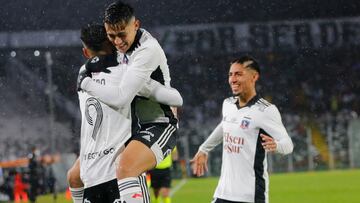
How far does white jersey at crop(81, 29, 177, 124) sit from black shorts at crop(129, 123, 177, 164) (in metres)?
0.03

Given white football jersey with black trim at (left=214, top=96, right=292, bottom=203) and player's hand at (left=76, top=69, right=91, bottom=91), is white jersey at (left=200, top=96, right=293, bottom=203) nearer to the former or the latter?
white football jersey with black trim at (left=214, top=96, right=292, bottom=203)

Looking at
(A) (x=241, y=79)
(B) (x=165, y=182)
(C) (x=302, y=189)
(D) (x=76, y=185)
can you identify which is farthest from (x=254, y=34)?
(D) (x=76, y=185)

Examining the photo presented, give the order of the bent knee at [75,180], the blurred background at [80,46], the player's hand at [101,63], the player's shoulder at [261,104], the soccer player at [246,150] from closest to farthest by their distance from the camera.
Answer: the player's hand at [101,63]
the bent knee at [75,180]
the soccer player at [246,150]
the player's shoulder at [261,104]
the blurred background at [80,46]

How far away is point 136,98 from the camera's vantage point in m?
3.04

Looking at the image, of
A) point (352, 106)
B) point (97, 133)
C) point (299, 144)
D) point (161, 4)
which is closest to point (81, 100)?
Answer: point (97, 133)

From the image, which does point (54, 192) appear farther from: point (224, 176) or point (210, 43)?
point (224, 176)

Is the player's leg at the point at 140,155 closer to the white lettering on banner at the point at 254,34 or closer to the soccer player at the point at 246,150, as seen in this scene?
the soccer player at the point at 246,150

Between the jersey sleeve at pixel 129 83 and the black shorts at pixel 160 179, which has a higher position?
the jersey sleeve at pixel 129 83

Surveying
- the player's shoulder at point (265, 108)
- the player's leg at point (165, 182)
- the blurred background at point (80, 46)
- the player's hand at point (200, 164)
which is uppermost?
the blurred background at point (80, 46)

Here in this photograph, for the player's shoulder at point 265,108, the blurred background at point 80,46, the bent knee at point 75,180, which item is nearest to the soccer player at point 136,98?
the bent knee at point 75,180

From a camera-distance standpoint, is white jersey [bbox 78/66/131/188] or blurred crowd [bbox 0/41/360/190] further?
blurred crowd [bbox 0/41/360/190]

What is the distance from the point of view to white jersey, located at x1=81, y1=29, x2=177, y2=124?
9.41 feet

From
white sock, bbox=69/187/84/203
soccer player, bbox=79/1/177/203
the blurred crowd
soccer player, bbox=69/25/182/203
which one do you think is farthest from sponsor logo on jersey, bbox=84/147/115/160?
the blurred crowd

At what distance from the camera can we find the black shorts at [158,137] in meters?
2.91
